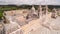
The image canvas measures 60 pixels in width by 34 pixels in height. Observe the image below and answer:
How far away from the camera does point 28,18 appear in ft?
10.9

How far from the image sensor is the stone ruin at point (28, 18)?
100 inches

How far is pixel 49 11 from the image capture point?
4.05 m

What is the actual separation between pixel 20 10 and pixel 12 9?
22 centimetres

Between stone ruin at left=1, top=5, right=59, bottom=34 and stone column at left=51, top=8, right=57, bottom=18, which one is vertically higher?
stone ruin at left=1, top=5, right=59, bottom=34

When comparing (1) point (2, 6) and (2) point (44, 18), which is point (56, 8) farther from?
(1) point (2, 6)

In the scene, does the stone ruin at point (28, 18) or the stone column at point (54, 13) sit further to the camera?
the stone column at point (54, 13)

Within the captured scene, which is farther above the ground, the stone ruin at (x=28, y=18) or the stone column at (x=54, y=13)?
the stone ruin at (x=28, y=18)

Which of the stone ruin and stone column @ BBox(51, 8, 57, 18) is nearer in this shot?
the stone ruin

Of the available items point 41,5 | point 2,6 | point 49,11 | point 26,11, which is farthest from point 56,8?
point 2,6

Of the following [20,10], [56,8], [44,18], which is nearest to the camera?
[20,10]

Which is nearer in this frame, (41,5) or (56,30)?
(56,30)

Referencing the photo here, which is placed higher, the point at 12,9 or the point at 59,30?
the point at 12,9

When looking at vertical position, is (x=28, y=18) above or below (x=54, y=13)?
above

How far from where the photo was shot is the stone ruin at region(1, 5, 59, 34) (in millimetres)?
2550
